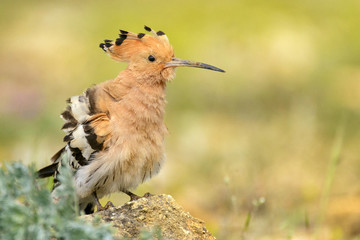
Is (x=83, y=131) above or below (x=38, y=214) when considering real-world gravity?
above

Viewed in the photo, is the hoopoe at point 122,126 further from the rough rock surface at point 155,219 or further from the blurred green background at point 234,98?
the blurred green background at point 234,98

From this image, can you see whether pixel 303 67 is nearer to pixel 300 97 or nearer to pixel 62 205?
pixel 300 97

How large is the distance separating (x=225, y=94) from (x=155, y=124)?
13.7 ft

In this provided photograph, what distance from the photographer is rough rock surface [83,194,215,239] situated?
260cm

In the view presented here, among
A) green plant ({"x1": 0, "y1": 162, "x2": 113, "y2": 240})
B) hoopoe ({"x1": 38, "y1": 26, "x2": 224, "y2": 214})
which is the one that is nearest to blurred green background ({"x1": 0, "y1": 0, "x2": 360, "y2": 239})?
hoopoe ({"x1": 38, "y1": 26, "x2": 224, "y2": 214})

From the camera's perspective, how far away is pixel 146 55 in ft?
11.7

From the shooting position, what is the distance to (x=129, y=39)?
3.60 m

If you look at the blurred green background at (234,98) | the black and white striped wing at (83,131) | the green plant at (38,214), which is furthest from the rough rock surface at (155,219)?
the blurred green background at (234,98)

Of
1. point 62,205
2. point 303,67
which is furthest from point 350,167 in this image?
point 62,205

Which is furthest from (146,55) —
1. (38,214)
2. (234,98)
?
(234,98)

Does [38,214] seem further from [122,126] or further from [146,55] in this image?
[146,55]

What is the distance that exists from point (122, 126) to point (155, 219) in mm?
706

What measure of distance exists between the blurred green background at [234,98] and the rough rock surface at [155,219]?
0.90 metres

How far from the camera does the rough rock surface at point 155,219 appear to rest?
2604mm
